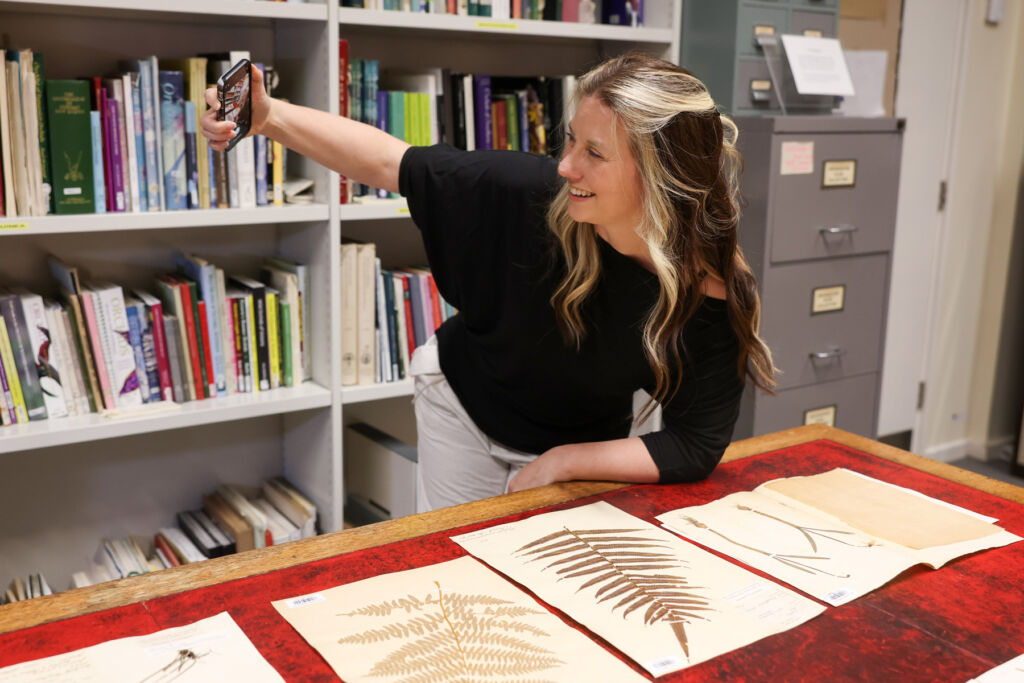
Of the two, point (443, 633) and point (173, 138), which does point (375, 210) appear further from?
point (443, 633)

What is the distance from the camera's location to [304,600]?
36.9 inches

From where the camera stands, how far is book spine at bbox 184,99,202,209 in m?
1.94

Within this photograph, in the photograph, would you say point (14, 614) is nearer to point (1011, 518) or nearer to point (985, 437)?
point (1011, 518)

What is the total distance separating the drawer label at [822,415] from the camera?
2580 mm

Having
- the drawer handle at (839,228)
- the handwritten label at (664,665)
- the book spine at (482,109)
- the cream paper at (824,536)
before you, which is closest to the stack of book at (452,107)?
the book spine at (482,109)

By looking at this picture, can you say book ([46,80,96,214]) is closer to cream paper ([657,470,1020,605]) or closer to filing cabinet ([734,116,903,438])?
cream paper ([657,470,1020,605])

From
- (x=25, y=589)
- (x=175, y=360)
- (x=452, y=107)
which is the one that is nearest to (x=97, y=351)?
(x=175, y=360)

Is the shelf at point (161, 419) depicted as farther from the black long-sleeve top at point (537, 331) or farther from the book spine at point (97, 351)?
the black long-sleeve top at point (537, 331)

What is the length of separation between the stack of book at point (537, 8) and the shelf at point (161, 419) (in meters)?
0.91

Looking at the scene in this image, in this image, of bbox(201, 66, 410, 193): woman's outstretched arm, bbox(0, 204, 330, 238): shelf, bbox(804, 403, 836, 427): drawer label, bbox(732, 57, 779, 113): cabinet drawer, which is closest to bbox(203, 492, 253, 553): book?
bbox(0, 204, 330, 238): shelf

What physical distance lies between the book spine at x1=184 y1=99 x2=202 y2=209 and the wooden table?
1125 mm

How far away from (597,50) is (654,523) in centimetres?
189

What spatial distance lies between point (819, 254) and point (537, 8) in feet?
3.25

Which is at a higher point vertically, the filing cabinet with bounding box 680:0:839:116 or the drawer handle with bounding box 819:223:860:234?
the filing cabinet with bounding box 680:0:839:116
